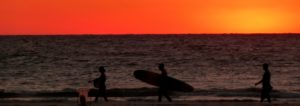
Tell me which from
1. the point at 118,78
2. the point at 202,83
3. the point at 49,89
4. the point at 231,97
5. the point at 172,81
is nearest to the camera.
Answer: the point at 172,81

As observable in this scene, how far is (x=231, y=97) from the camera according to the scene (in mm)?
32219

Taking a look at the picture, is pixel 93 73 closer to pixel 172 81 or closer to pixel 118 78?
pixel 118 78

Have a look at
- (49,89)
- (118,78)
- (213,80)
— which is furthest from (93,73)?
(49,89)

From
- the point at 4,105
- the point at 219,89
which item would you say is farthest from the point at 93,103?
the point at 219,89

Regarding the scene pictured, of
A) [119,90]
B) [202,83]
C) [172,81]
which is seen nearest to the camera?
[172,81]

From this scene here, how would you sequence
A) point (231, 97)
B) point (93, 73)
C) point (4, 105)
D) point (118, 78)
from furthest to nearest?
1. point (93, 73)
2. point (118, 78)
3. point (231, 97)
4. point (4, 105)

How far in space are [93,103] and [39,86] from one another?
17045 mm

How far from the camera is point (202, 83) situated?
41812 millimetres

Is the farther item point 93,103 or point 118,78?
point 118,78

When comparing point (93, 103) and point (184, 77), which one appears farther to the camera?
point (184, 77)

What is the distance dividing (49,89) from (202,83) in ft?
32.1

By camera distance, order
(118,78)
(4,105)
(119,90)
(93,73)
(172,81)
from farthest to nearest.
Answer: (93,73)
(118,78)
(119,90)
(172,81)
(4,105)

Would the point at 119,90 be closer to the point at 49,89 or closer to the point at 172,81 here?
the point at 49,89

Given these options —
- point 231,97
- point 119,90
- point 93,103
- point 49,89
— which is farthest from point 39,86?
point 93,103
